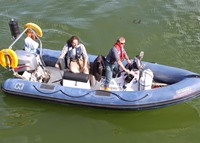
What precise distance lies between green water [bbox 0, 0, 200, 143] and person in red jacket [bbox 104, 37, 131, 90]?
807 millimetres

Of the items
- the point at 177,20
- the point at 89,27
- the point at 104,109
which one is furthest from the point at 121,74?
the point at 177,20

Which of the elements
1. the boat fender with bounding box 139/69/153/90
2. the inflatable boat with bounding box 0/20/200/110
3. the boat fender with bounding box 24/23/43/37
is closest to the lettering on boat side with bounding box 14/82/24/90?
the inflatable boat with bounding box 0/20/200/110

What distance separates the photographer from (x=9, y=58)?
22.1 ft

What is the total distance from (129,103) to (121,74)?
0.99 m

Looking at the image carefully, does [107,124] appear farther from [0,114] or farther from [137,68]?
[0,114]

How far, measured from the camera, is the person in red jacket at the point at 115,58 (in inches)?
250

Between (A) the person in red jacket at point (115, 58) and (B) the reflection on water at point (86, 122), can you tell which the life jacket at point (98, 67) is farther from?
→ (B) the reflection on water at point (86, 122)

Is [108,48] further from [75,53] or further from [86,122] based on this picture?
[86,122]

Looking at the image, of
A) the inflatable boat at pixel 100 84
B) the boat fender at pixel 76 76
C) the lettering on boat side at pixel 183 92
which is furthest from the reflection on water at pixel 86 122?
the lettering on boat side at pixel 183 92

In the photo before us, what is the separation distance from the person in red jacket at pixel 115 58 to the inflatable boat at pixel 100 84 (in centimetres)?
26

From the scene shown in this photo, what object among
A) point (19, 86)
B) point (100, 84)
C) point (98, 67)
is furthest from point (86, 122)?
point (19, 86)

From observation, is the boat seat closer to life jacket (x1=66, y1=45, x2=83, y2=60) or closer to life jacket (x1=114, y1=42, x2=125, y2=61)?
life jacket (x1=66, y1=45, x2=83, y2=60)

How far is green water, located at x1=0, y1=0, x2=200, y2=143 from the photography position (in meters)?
6.52

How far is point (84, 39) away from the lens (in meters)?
9.43
